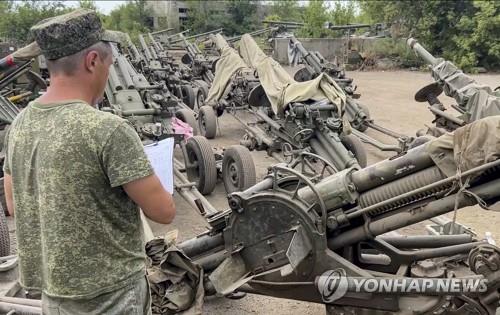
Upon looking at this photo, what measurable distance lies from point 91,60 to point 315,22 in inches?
1070

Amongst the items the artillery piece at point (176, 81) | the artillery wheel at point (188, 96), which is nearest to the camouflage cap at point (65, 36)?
the artillery piece at point (176, 81)

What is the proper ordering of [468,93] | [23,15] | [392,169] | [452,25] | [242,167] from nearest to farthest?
[392,169] → [242,167] → [468,93] → [452,25] → [23,15]

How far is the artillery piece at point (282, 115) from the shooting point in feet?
22.8

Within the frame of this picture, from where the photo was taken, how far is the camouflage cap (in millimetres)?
1810

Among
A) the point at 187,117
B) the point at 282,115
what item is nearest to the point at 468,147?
the point at 282,115

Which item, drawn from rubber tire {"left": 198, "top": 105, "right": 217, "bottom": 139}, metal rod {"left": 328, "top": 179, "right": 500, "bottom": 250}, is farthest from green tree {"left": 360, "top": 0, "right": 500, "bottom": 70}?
metal rod {"left": 328, "top": 179, "right": 500, "bottom": 250}

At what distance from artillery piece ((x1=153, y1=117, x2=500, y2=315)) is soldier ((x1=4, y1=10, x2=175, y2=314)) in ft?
4.68

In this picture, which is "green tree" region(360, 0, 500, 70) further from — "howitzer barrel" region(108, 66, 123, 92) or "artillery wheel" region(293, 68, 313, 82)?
"howitzer barrel" region(108, 66, 123, 92)

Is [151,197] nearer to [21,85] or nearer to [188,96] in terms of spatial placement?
[188,96]

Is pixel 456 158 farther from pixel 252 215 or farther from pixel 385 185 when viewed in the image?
pixel 252 215

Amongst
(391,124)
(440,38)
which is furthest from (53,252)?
(440,38)

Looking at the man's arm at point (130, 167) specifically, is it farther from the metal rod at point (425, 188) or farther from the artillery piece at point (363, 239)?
the metal rod at point (425, 188)

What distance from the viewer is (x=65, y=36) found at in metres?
1.81

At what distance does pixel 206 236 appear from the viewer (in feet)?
12.2
